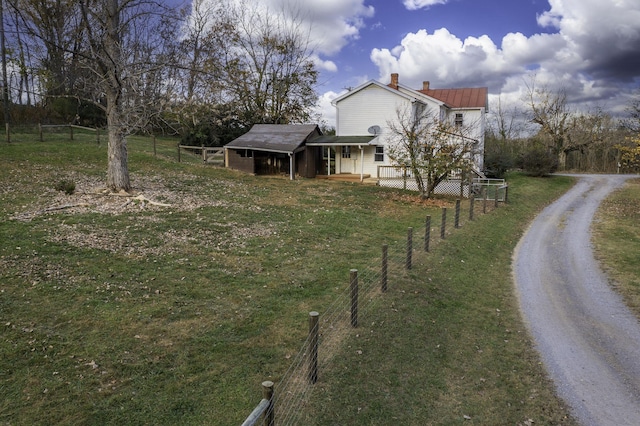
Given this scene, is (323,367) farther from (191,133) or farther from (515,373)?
(191,133)

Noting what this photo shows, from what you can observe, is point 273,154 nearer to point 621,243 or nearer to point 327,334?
point 621,243

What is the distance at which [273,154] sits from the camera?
29.6 m

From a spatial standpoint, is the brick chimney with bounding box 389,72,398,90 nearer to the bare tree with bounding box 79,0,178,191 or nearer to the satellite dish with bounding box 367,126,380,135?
the satellite dish with bounding box 367,126,380,135

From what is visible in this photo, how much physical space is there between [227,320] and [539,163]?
117ft

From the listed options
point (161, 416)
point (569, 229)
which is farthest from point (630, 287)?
point (161, 416)

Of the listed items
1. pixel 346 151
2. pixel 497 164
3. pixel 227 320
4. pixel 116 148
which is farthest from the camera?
pixel 497 164

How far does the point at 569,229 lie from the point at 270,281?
1388 centimetres

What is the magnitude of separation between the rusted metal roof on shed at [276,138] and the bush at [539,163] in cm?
1883

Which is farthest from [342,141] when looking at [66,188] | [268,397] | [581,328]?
[268,397]

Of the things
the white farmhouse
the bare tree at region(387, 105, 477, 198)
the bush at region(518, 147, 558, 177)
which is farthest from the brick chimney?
the bush at region(518, 147, 558, 177)

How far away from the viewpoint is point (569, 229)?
56.9ft

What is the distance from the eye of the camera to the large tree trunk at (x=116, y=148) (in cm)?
1561

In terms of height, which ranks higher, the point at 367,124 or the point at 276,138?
the point at 367,124

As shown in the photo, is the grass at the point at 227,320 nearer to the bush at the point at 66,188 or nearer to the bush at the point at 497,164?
the bush at the point at 66,188
